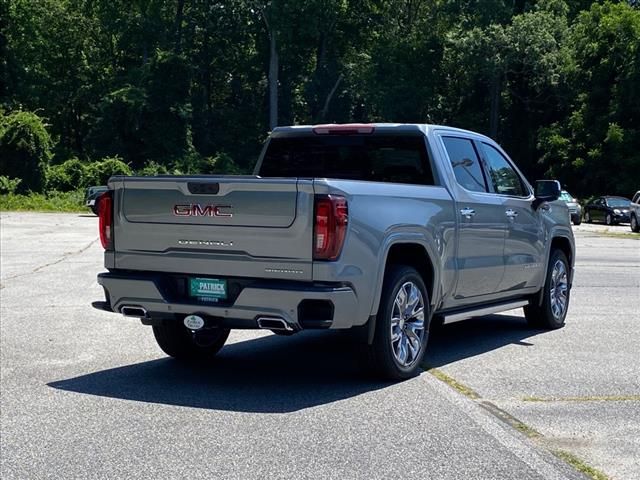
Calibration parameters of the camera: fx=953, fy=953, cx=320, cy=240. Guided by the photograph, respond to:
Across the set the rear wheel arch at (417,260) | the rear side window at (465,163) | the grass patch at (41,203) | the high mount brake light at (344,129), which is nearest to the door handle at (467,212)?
the rear side window at (465,163)

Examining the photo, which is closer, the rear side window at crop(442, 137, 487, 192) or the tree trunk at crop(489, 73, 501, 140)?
the rear side window at crop(442, 137, 487, 192)

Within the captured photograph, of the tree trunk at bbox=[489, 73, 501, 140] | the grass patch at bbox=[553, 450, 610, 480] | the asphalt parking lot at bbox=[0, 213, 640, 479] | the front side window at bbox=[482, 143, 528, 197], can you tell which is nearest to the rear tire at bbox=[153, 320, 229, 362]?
the asphalt parking lot at bbox=[0, 213, 640, 479]

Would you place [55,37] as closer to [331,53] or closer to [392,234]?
[331,53]

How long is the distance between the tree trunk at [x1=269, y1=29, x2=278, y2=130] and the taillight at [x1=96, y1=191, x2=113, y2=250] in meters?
58.8

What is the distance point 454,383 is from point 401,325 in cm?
61

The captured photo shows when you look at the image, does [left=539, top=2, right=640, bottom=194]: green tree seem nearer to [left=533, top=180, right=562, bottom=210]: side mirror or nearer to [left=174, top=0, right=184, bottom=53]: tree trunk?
[left=174, top=0, right=184, bottom=53]: tree trunk

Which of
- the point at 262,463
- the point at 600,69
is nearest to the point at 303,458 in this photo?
the point at 262,463

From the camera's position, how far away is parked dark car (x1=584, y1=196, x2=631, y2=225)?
4459 centimetres

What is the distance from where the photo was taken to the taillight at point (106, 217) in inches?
299

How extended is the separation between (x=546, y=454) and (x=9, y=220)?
116ft

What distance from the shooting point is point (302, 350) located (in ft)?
30.0

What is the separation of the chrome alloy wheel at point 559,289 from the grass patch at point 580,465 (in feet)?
16.4

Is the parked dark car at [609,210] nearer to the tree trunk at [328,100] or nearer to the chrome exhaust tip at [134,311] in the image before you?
the tree trunk at [328,100]

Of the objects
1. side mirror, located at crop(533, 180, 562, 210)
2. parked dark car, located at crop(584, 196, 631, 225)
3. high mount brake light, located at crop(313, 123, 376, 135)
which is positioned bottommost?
parked dark car, located at crop(584, 196, 631, 225)
